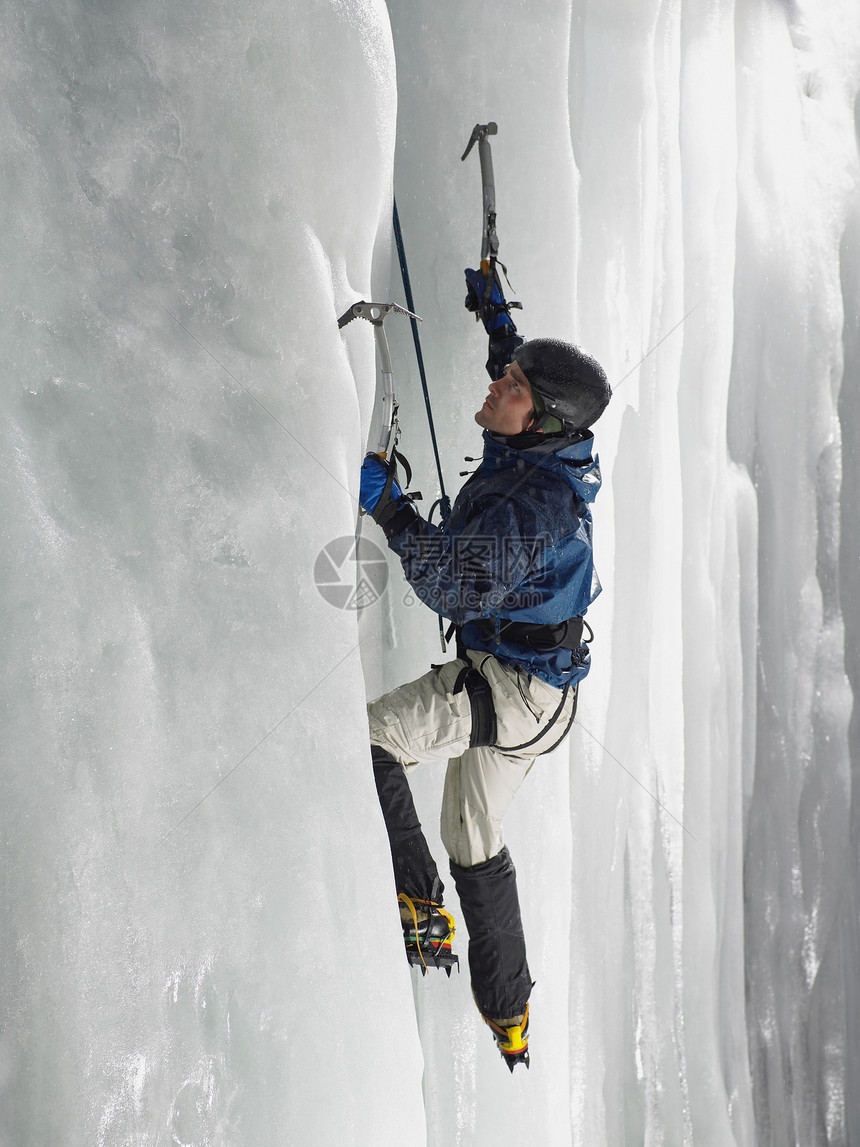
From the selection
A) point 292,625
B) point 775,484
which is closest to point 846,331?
point 775,484

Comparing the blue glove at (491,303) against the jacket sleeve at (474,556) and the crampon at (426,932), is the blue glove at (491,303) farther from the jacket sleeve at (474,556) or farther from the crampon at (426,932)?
the crampon at (426,932)

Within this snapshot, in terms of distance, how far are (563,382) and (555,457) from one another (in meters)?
0.14

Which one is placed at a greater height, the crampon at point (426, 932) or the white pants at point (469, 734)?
the white pants at point (469, 734)

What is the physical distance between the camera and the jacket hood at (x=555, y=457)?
1684 millimetres

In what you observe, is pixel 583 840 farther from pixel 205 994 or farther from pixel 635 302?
pixel 205 994

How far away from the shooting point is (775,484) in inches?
173

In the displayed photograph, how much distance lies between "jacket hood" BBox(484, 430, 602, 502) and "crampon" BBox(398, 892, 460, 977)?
839mm

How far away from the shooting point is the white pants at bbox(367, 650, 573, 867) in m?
1.77

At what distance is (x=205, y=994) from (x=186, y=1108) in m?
0.12

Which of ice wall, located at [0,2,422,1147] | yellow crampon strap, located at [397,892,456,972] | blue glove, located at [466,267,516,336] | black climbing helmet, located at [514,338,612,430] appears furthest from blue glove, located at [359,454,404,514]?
yellow crampon strap, located at [397,892,456,972]

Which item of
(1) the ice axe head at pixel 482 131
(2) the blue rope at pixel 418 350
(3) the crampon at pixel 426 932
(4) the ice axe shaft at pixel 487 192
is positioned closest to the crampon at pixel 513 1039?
(3) the crampon at pixel 426 932

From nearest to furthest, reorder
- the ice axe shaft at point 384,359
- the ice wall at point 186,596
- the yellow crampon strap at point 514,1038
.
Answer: the ice wall at point 186,596, the ice axe shaft at point 384,359, the yellow crampon strap at point 514,1038

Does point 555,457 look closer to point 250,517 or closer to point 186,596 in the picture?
point 250,517

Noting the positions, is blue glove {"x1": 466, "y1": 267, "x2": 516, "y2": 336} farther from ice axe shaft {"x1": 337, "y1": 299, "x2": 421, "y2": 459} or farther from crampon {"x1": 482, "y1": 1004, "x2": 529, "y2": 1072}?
crampon {"x1": 482, "y1": 1004, "x2": 529, "y2": 1072}
